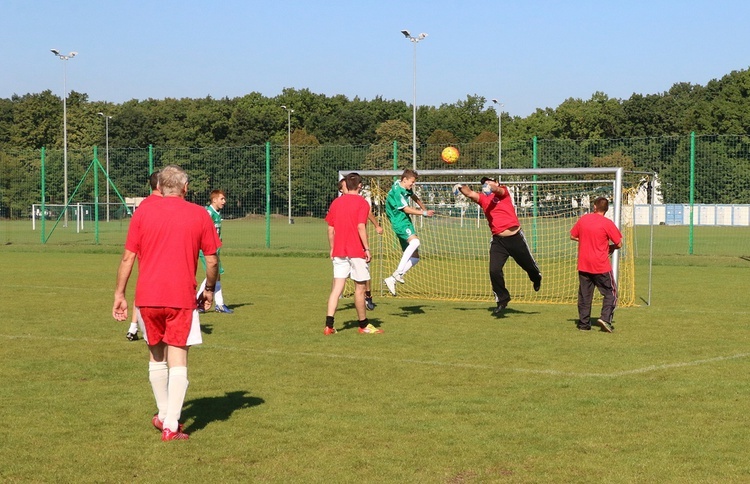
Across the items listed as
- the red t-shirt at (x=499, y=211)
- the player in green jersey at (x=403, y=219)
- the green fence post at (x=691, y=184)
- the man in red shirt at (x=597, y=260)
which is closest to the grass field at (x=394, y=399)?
the man in red shirt at (x=597, y=260)

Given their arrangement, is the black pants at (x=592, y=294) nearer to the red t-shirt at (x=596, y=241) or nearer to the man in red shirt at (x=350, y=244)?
the red t-shirt at (x=596, y=241)

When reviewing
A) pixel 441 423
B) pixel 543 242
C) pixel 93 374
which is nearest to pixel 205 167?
pixel 543 242

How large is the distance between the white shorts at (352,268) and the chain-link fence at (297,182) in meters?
14.7

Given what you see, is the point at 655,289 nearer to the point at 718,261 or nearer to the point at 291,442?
the point at 718,261

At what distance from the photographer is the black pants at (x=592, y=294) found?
13430mm

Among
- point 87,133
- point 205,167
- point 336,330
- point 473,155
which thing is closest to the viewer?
point 336,330

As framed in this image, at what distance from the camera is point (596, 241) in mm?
13469

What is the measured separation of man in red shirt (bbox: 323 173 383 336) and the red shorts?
5.47 m

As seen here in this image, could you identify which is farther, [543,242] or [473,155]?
[473,155]

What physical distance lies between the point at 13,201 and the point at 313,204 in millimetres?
14142

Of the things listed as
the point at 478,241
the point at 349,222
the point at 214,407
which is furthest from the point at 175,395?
the point at 478,241

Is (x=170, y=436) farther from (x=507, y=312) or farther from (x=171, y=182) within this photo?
(x=507, y=312)

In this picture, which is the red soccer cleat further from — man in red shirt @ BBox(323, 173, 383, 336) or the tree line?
the tree line

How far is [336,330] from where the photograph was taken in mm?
13703
